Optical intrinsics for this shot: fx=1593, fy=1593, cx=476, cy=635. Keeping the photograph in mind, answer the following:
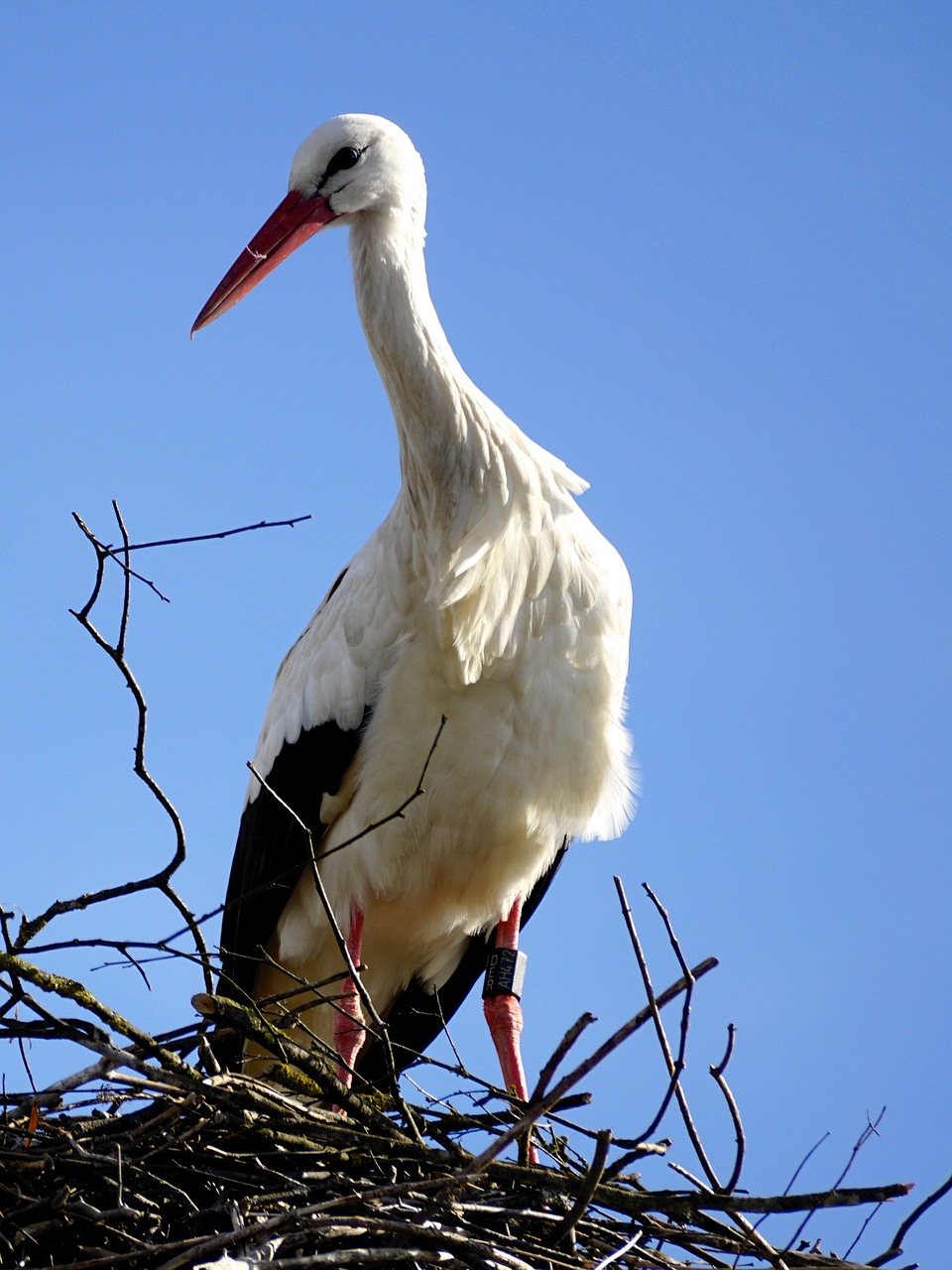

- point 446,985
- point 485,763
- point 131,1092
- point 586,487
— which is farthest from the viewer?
point 446,985

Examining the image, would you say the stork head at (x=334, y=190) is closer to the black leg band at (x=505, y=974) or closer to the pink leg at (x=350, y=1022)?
the pink leg at (x=350, y=1022)

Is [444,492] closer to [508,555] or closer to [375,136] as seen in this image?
[508,555]

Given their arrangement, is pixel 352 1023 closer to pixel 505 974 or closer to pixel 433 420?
pixel 505 974

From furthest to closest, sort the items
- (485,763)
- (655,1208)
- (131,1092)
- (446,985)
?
(446,985)
(485,763)
(131,1092)
(655,1208)

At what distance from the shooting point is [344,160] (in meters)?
3.81

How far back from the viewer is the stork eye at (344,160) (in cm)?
380

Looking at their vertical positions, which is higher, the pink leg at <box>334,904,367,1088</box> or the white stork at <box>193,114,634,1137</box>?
the white stork at <box>193,114,634,1137</box>

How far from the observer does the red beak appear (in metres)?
3.80

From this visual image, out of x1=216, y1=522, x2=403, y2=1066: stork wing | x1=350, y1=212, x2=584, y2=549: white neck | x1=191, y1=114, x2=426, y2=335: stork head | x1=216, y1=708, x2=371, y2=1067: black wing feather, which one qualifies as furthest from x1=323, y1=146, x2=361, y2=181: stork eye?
x1=216, y1=708, x2=371, y2=1067: black wing feather

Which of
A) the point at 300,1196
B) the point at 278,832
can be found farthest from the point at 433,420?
the point at 300,1196

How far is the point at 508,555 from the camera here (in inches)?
137

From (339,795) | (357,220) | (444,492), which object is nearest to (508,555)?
(444,492)

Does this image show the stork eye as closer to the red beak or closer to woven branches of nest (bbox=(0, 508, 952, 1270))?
the red beak

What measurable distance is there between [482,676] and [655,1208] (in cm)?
129
